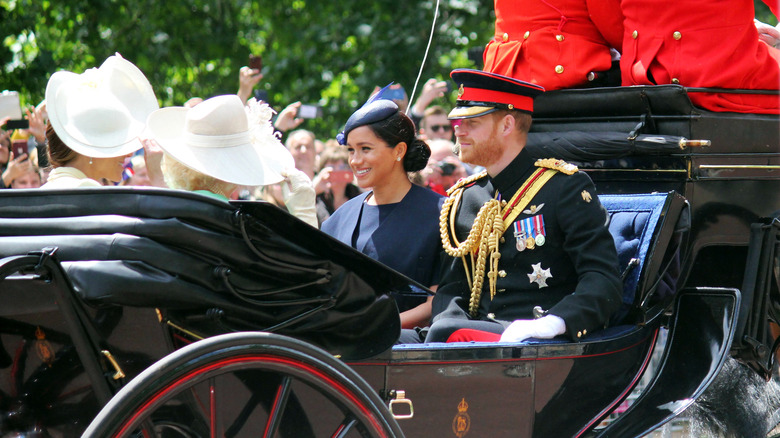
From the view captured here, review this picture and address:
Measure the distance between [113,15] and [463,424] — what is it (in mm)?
7874

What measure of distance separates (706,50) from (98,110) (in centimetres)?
217

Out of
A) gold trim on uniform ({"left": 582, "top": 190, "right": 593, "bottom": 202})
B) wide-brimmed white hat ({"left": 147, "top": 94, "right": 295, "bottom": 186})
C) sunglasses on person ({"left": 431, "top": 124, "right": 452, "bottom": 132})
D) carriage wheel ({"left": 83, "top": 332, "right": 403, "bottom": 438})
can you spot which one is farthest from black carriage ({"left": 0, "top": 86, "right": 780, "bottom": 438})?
sunglasses on person ({"left": 431, "top": 124, "right": 452, "bottom": 132})

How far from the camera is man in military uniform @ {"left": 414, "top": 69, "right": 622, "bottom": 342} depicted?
9.50ft

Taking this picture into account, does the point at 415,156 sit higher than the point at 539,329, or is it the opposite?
the point at 415,156

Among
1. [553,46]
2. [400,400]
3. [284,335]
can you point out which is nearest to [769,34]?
[553,46]

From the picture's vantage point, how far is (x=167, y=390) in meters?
1.89

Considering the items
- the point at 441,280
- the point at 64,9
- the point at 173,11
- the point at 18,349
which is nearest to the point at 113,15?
the point at 64,9

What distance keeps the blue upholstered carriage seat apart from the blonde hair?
4.05ft

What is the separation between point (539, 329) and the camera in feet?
9.09

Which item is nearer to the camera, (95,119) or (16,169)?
(95,119)

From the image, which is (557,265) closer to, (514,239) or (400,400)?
(514,239)

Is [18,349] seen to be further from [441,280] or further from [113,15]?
[113,15]

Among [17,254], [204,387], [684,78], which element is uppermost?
[684,78]

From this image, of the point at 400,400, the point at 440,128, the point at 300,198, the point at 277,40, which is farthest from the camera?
the point at 277,40
